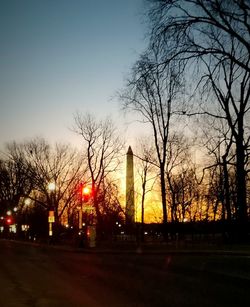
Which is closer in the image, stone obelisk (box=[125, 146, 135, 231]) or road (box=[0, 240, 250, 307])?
road (box=[0, 240, 250, 307])

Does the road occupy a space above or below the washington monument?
below

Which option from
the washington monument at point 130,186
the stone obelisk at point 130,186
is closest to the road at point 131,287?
the stone obelisk at point 130,186

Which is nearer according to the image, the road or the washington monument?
the road

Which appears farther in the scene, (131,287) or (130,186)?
(130,186)

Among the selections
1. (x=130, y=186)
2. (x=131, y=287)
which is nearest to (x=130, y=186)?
(x=130, y=186)

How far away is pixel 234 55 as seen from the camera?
67.9 ft

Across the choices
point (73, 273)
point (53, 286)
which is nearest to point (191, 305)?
point (53, 286)

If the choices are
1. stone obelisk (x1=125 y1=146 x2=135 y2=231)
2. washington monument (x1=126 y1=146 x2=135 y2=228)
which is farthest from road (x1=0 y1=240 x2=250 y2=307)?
A: washington monument (x1=126 y1=146 x2=135 y2=228)

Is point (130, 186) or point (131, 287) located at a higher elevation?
point (130, 186)

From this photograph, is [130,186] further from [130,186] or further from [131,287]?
[131,287]

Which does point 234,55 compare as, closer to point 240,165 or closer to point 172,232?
point 240,165

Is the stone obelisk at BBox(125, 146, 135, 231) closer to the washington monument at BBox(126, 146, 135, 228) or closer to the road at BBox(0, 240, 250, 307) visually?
the washington monument at BBox(126, 146, 135, 228)

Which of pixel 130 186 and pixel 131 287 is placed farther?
pixel 130 186

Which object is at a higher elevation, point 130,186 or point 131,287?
point 130,186
